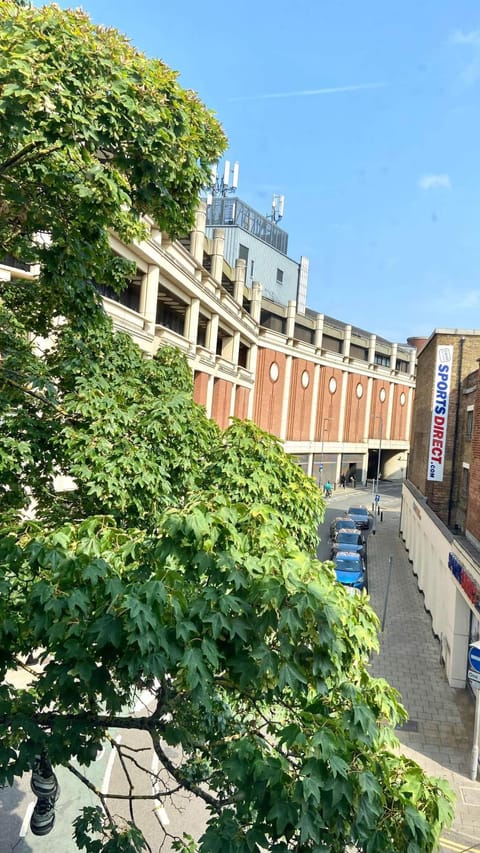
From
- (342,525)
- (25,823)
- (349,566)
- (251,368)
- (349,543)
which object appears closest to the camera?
(25,823)

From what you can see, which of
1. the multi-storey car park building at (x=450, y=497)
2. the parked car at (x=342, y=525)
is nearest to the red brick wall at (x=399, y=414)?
the parked car at (x=342, y=525)

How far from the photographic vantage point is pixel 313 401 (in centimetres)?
5750

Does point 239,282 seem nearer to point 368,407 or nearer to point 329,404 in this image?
point 329,404

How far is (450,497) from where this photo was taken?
23.8 m

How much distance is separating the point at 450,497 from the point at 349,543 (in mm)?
7696

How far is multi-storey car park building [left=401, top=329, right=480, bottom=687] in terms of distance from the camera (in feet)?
55.6

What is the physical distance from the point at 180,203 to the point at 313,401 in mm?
50780

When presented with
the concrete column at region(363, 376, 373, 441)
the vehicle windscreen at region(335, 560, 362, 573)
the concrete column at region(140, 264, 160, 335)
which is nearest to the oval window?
the concrete column at region(363, 376, 373, 441)

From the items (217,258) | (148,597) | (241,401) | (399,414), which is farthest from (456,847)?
(399,414)

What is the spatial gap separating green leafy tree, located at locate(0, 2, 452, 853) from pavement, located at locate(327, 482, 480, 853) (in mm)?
7011

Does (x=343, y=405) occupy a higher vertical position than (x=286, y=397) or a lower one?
higher

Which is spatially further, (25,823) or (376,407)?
(376,407)

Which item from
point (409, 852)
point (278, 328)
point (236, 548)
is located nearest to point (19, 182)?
point (236, 548)

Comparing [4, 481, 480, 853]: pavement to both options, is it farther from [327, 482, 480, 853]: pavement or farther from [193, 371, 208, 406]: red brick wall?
[193, 371, 208, 406]: red brick wall
